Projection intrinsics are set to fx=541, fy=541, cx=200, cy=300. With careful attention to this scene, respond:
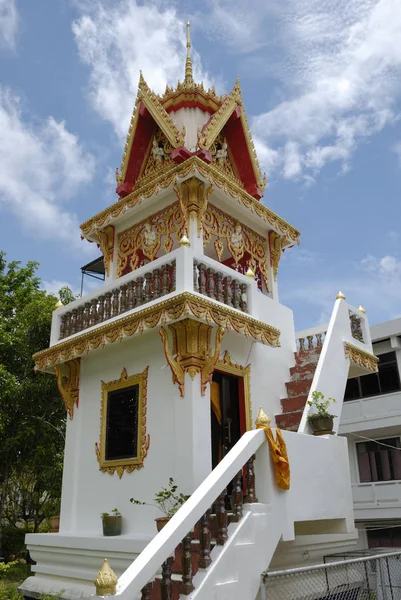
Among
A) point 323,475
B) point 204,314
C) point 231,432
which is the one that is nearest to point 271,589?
point 323,475

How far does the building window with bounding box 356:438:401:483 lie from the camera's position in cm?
1806

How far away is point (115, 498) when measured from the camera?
8539 millimetres

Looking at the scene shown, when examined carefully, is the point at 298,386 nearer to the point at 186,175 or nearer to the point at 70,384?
the point at 70,384

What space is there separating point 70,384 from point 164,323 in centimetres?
322

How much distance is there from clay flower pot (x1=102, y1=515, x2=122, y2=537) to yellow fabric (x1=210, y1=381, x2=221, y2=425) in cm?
216

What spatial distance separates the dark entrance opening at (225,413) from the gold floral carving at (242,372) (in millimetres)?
67

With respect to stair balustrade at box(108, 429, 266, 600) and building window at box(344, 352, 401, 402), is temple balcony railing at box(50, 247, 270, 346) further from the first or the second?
building window at box(344, 352, 401, 402)

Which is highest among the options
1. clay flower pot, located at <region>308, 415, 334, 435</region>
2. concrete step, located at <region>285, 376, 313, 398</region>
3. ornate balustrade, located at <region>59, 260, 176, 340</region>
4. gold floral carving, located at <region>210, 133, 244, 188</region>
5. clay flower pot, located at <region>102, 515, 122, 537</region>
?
gold floral carving, located at <region>210, 133, 244, 188</region>

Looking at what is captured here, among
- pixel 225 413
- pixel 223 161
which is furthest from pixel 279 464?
pixel 223 161

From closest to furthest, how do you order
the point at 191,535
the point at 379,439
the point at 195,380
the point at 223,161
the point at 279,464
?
1. the point at 191,535
2. the point at 279,464
3. the point at 195,380
4. the point at 223,161
5. the point at 379,439

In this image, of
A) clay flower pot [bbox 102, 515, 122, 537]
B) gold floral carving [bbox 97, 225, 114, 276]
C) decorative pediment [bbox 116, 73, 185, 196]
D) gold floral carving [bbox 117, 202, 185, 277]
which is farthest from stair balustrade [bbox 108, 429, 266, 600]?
decorative pediment [bbox 116, 73, 185, 196]

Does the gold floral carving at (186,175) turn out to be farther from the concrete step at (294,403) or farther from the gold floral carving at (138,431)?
the concrete step at (294,403)

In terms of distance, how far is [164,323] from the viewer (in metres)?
7.73

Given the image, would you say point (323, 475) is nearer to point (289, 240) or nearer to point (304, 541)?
point (304, 541)
